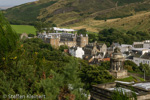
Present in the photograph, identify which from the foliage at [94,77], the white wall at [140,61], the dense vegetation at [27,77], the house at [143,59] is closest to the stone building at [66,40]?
the house at [143,59]

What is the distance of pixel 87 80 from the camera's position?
31859mm

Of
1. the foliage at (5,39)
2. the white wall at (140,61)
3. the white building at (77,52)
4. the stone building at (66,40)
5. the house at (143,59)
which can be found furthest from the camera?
the stone building at (66,40)

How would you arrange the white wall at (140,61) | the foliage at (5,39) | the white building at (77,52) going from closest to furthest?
the foliage at (5,39)
the white wall at (140,61)
the white building at (77,52)

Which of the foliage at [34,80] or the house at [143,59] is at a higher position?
the foliage at [34,80]

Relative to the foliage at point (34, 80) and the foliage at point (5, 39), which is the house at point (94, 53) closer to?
the foliage at point (34, 80)

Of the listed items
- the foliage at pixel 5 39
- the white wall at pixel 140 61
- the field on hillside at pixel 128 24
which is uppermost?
the field on hillside at pixel 128 24

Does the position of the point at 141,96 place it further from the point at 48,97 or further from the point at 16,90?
the point at 16,90

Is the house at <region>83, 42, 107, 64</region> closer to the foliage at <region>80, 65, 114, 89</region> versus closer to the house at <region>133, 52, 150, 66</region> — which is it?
the house at <region>133, 52, 150, 66</region>

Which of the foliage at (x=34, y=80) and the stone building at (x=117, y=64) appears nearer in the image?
the foliage at (x=34, y=80)

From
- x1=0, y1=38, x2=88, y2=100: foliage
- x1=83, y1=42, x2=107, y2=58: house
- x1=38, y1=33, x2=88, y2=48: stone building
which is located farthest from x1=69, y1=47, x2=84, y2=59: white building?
x1=0, y1=38, x2=88, y2=100: foliage

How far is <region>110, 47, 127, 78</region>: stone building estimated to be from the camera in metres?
44.9

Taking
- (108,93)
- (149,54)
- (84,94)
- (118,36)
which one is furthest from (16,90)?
(118,36)

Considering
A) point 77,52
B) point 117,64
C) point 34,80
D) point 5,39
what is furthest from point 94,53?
point 5,39

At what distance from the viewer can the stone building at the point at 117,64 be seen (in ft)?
147
